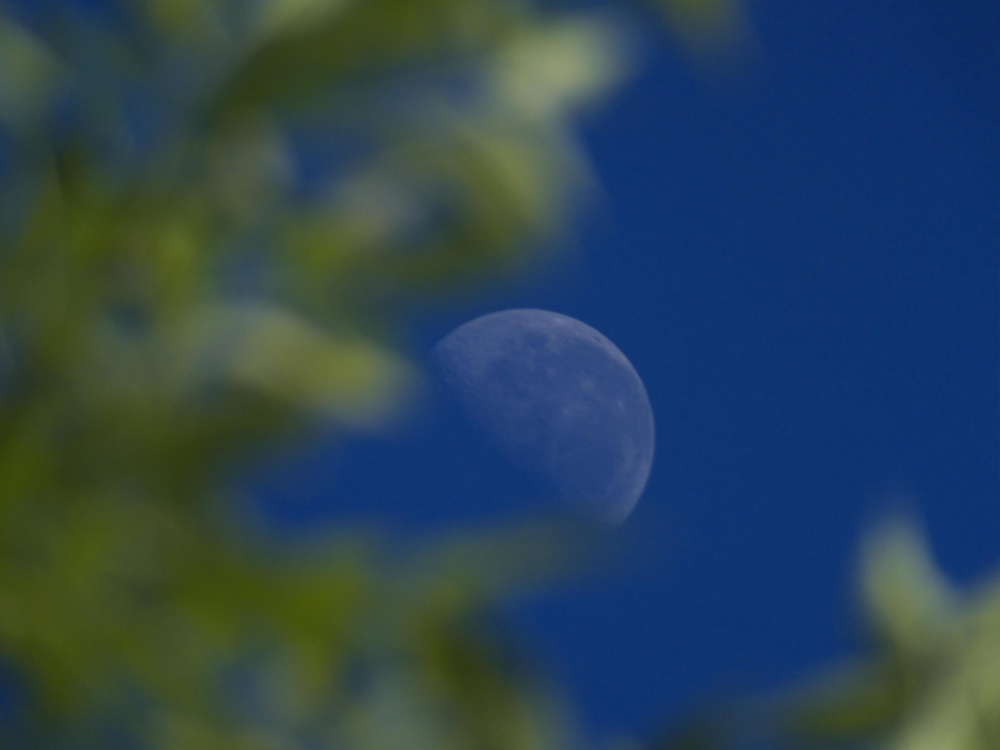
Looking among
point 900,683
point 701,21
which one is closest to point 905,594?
point 900,683

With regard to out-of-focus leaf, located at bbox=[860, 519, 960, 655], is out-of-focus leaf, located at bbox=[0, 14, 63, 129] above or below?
below

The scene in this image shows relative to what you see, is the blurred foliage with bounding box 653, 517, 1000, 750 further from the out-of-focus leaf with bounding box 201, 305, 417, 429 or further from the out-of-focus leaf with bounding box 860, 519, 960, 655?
the out-of-focus leaf with bounding box 201, 305, 417, 429

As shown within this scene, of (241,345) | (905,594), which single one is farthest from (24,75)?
(905,594)

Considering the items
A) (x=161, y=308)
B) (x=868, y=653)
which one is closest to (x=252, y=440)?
(x=161, y=308)

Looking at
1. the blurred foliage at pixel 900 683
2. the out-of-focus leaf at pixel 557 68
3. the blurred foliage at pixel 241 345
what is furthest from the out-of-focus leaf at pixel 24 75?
the blurred foliage at pixel 900 683

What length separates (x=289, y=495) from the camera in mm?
408

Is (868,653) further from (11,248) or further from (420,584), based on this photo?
(11,248)

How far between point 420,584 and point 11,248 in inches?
5.9

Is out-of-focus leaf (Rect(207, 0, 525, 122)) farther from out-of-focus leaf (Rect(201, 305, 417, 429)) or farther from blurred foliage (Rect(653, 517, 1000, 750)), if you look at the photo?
blurred foliage (Rect(653, 517, 1000, 750))

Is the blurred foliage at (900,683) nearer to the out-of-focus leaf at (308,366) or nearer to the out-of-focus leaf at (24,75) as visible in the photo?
the out-of-focus leaf at (308,366)

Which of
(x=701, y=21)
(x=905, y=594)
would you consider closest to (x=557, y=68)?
(x=701, y=21)

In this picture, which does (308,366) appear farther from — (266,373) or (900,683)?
(900,683)

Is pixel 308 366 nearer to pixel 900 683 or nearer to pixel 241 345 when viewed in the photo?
pixel 241 345

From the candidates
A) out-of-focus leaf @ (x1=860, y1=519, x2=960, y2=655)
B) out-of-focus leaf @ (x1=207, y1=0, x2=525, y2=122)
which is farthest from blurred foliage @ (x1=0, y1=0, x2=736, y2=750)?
out-of-focus leaf @ (x1=860, y1=519, x2=960, y2=655)
